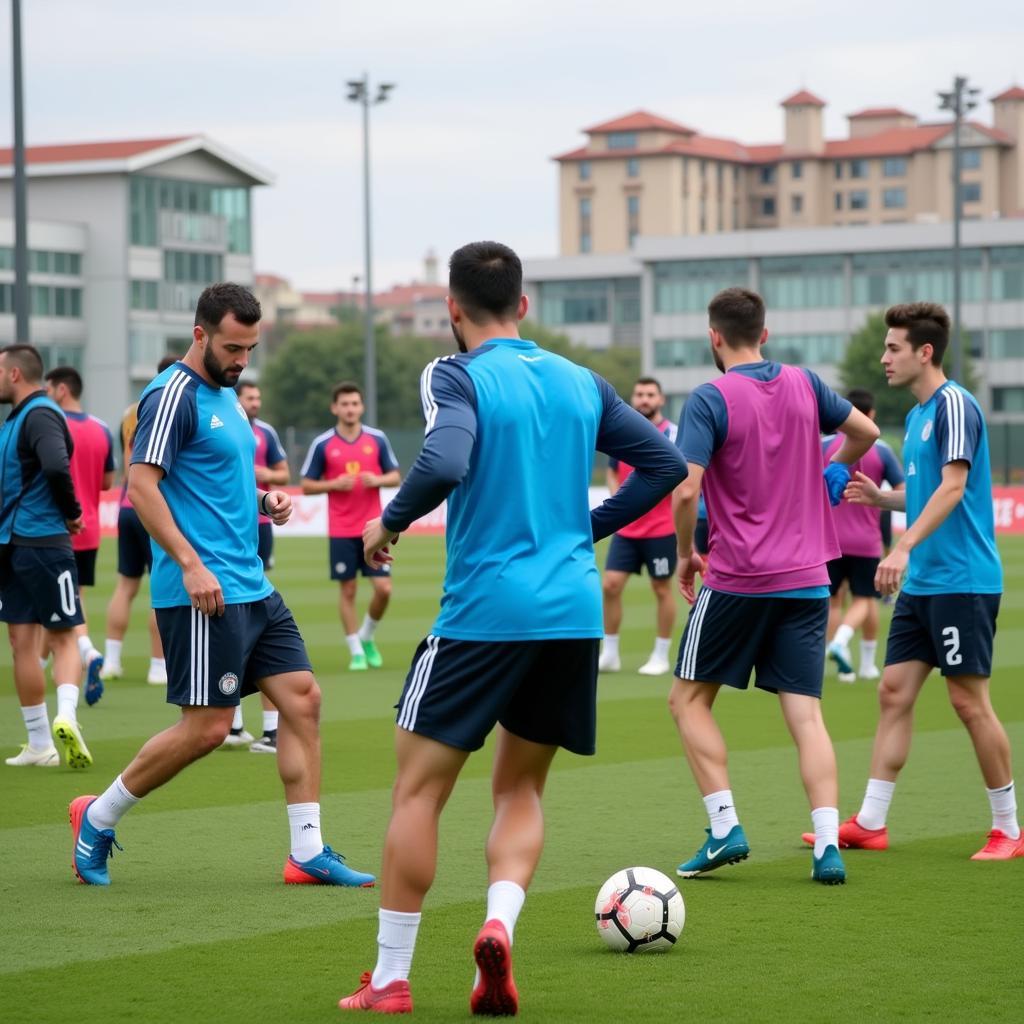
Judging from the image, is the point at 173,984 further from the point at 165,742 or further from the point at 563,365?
the point at 563,365

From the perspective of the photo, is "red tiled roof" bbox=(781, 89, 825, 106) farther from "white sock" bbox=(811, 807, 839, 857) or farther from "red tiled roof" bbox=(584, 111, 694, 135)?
"white sock" bbox=(811, 807, 839, 857)

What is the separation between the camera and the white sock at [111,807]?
23.1 feet

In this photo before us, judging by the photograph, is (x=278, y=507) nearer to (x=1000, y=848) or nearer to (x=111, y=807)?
(x=111, y=807)

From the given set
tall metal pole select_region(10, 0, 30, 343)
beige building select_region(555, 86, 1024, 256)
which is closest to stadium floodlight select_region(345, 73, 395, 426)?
tall metal pole select_region(10, 0, 30, 343)

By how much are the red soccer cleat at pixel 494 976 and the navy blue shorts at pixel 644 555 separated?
32.9ft

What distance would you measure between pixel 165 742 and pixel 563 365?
258cm

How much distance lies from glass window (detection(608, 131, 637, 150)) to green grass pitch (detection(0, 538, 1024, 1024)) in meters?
137

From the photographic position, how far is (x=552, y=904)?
262 inches

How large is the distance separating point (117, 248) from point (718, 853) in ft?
254

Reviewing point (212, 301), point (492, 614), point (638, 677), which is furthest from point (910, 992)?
point (638, 677)

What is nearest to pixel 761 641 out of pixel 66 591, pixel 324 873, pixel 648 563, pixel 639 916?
pixel 639 916

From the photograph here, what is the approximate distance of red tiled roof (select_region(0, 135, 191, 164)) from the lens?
81062mm

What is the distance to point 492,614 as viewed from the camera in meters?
5.03

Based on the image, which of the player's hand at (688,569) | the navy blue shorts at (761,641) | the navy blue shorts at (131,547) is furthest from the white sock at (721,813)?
the navy blue shorts at (131,547)
